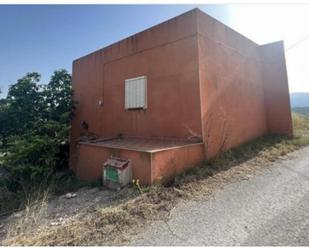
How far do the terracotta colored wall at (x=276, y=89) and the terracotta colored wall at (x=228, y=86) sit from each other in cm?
37

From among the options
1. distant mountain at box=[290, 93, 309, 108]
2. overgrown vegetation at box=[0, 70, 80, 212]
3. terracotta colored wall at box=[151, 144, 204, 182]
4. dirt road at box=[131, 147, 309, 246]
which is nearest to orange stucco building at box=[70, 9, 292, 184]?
terracotta colored wall at box=[151, 144, 204, 182]

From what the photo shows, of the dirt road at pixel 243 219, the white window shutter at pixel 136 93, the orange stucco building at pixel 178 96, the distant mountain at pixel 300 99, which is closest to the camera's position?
the dirt road at pixel 243 219

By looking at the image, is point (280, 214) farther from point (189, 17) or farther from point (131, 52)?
point (131, 52)

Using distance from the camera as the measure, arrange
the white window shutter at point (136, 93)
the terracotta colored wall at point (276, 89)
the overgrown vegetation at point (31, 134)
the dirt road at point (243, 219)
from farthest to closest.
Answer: the terracotta colored wall at point (276, 89)
the white window shutter at point (136, 93)
the overgrown vegetation at point (31, 134)
the dirt road at point (243, 219)

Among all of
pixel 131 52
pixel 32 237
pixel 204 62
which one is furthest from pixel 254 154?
pixel 32 237

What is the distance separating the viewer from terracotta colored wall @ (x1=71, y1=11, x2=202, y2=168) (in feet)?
20.4

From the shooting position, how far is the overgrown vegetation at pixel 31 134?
22.7 ft

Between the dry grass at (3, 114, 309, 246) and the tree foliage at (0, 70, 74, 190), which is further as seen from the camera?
the tree foliage at (0, 70, 74, 190)

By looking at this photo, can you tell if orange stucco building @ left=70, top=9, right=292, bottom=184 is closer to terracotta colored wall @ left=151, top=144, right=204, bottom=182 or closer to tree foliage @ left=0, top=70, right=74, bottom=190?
terracotta colored wall @ left=151, top=144, right=204, bottom=182

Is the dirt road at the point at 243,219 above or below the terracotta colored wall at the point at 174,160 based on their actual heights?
below

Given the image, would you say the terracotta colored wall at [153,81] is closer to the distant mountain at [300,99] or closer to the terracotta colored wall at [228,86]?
the terracotta colored wall at [228,86]

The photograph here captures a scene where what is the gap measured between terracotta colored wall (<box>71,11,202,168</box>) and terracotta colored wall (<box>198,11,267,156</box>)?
0.39m

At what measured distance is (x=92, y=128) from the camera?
369 inches

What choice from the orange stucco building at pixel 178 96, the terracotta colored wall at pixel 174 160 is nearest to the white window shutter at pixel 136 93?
the orange stucco building at pixel 178 96
